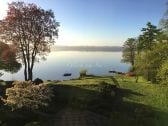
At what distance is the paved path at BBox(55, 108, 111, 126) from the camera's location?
2739 cm

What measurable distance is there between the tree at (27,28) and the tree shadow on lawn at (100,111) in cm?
1351

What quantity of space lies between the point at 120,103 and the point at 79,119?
7.62 meters

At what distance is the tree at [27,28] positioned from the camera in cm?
4703

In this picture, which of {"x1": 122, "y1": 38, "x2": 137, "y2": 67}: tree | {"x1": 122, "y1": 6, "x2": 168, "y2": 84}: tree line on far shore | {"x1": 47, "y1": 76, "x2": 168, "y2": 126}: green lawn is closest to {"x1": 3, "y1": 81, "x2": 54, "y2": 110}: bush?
{"x1": 47, "y1": 76, "x2": 168, "y2": 126}: green lawn

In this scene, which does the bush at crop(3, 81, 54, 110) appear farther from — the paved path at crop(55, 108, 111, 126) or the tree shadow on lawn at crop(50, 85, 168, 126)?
the tree shadow on lawn at crop(50, 85, 168, 126)

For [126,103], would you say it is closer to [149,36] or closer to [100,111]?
[100,111]

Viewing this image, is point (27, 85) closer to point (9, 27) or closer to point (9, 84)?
point (9, 84)

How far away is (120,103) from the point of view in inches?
1347

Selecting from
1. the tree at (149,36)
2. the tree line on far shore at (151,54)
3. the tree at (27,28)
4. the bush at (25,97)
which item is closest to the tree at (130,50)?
the tree line on far shore at (151,54)

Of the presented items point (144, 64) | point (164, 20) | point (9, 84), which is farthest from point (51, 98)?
point (144, 64)

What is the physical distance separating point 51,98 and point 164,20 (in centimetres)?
1507

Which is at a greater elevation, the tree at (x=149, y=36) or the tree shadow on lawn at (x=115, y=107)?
the tree at (x=149, y=36)

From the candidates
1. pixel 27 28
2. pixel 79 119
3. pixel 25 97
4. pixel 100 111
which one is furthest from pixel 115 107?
pixel 27 28

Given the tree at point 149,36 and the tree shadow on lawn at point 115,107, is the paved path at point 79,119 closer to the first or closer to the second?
the tree shadow on lawn at point 115,107
